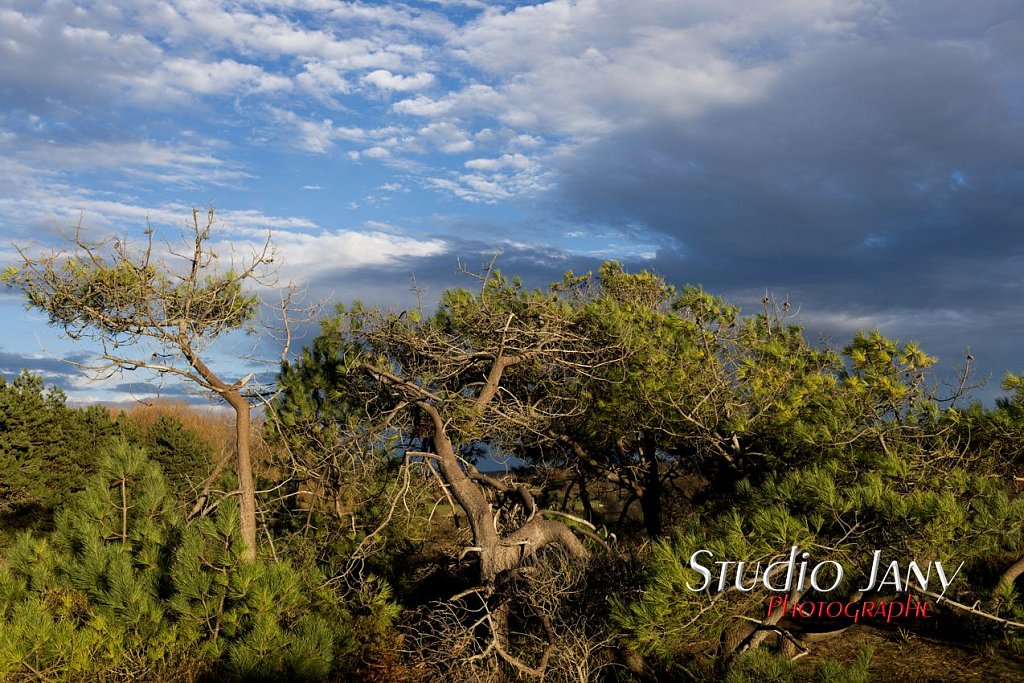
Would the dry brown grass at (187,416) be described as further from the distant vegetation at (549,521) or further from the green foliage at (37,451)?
the distant vegetation at (549,521)

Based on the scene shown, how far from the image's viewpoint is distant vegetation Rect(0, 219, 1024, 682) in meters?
6.91

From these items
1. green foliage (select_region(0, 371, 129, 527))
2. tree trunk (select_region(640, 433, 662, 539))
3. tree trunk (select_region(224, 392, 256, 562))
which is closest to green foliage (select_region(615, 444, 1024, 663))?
tree trunk (select_region(224, 392, 256, 562))

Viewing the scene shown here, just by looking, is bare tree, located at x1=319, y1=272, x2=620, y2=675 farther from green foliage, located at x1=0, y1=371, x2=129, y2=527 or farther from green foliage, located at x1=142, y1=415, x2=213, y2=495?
green foliage, located at x1=142, y1=415, x2=213, y2=495

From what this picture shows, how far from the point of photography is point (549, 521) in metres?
10.2

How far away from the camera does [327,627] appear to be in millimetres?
9172

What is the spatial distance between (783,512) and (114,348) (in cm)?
707

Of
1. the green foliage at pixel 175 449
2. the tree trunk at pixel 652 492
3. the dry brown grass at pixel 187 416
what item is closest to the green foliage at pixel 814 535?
the tree trunk at pixel 652 492

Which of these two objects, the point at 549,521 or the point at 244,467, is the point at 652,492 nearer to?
the point at 549,521

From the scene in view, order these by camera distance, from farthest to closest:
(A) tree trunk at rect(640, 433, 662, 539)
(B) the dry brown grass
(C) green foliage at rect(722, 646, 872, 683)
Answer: (B) the dry brown grass, (A) tree trunk at rect(640, 433, 662, 539), (C) green foliage at rect(722, 646, 872, 683)

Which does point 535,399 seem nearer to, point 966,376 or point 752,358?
point 752,358

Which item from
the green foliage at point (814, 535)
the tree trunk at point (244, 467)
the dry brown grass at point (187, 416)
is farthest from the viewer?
the dry brown grass at point (187, 416)

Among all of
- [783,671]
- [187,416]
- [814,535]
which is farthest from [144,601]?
[187,416]

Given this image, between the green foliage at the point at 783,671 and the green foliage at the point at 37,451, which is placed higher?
the green foliage at the point at 783,671

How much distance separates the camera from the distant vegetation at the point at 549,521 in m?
6.91
